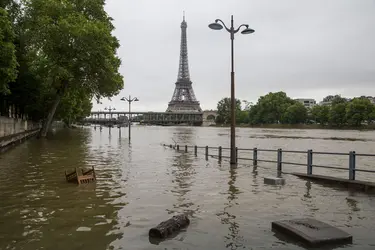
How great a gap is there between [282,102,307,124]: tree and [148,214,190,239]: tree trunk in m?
138

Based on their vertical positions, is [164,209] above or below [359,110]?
below

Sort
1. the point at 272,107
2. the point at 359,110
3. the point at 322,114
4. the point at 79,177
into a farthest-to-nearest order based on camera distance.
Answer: the point at 272,107
the point at 322,114
the point at 359,110
the point at 79,177

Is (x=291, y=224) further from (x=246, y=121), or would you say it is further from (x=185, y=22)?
(x=185, y=22)

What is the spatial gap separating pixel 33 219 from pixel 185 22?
196 metres

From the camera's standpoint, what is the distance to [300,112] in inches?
5561

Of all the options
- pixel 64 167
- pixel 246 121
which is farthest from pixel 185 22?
pixel 64 167

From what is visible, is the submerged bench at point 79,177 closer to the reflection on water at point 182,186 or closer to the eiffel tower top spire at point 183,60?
the reflection on water at point 182,186

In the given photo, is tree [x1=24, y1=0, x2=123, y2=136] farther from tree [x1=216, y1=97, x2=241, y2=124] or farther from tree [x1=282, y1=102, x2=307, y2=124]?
tree [x1=216, y1=97, x2=241, y2=124]

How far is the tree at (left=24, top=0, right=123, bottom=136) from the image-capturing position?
126 ft

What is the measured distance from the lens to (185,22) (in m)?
196

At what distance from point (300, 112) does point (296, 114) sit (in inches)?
67.0

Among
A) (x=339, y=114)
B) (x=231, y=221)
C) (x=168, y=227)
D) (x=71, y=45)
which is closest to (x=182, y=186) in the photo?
(x=231, y=221)

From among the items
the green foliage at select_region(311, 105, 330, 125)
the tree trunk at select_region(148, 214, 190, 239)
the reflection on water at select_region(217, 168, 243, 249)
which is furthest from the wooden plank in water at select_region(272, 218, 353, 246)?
the green foliage at select_region(311, 105, 330, 125)

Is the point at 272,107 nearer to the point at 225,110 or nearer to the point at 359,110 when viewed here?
the point at 225,110
